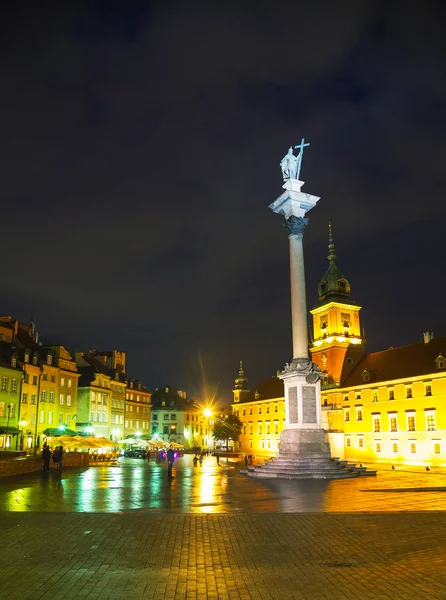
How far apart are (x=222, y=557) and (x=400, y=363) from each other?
223 ft

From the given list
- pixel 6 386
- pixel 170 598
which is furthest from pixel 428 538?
pixel 6 386

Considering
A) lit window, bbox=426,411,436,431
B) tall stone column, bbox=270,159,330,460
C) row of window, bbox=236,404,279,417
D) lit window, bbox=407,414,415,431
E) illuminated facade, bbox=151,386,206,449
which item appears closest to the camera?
tall stone column, bbox=270,159,330,460

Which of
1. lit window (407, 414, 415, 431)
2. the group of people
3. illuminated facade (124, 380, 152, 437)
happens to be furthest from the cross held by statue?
illuminated facade (124, 380, 152, 437)

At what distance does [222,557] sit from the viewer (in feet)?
36.9

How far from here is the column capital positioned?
137 feet

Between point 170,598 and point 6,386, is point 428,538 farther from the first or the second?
point 6,386

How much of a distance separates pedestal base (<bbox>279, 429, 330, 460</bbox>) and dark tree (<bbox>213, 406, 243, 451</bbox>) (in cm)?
6759

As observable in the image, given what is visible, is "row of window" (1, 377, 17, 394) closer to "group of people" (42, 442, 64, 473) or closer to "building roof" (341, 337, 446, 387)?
"group of people" (42, 442, 64, 473)

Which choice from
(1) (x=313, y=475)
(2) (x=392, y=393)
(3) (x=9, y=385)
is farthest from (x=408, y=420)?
(3) (x=9, y=385)

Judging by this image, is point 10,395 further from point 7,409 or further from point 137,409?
point 137,409

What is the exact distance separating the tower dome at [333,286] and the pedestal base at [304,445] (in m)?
56.3

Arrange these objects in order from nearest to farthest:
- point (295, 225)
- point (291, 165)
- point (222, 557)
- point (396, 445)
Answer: point (222, 557) → point (295, 225) → point (291, 165) → point (396, 445)

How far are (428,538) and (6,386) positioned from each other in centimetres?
5444

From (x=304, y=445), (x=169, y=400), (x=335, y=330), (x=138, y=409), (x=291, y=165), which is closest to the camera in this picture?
(x=304, y=445)
